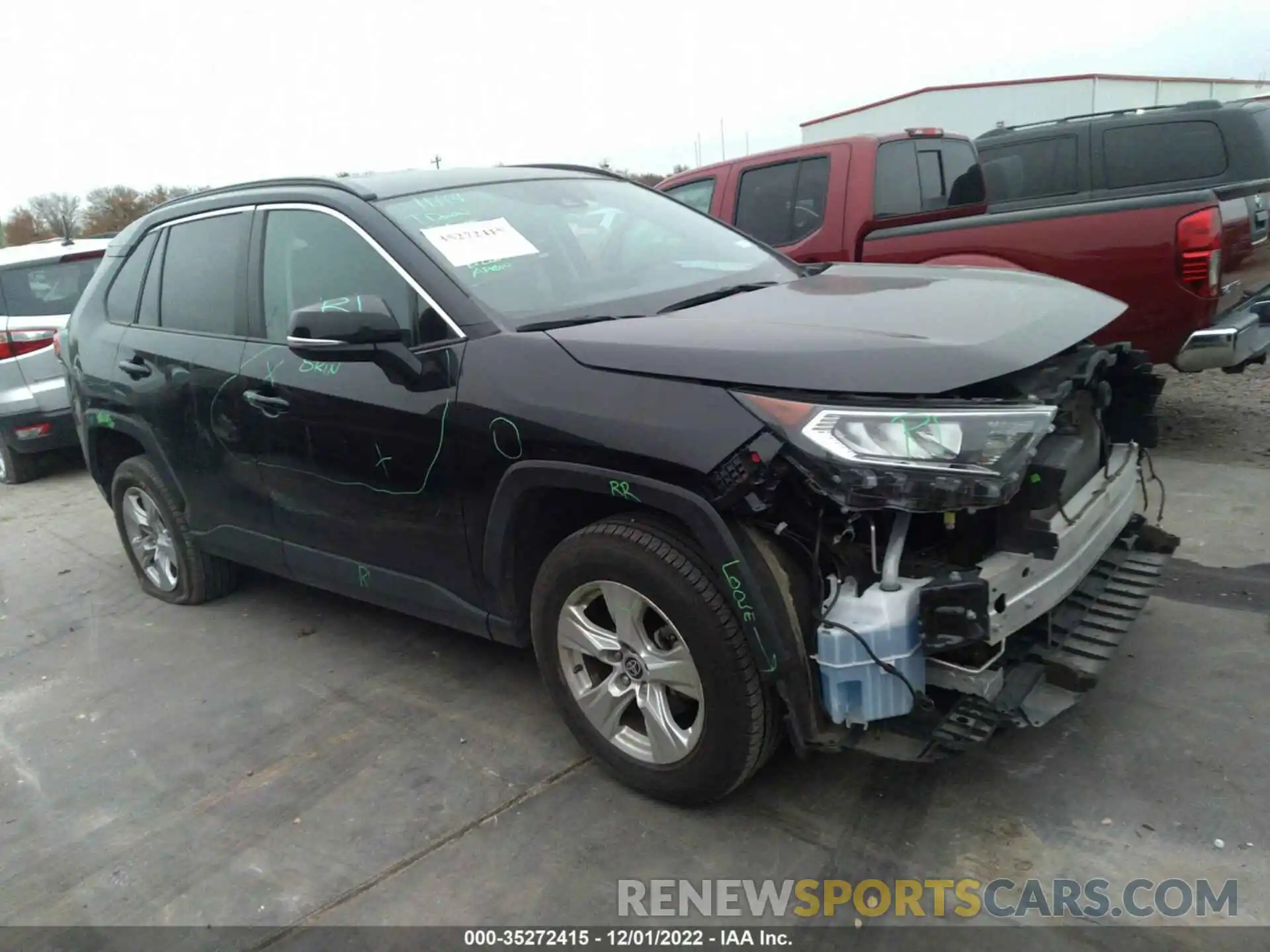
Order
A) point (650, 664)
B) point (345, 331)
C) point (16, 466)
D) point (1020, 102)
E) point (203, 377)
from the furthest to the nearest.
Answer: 1. point (1020, 102)
2. point (16, 466)
3. point (203, 377)
4. point (345, 331)
5. point (650, 664)

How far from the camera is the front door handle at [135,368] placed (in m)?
4.48

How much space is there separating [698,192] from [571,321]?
471 cm

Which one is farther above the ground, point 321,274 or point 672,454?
point 321,274

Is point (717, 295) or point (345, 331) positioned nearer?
point (345, 331)

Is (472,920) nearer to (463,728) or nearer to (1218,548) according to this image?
(463,728)

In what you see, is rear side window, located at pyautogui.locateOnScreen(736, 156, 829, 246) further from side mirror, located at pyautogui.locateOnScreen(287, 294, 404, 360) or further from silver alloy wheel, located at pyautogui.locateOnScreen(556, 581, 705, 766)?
silver alloy wheel, located at pyautogui.locateOnScreen(556, 581, 705, 766)

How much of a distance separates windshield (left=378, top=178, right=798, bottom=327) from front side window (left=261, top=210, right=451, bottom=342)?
0.16 metres

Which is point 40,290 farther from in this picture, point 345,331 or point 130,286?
point 345,331

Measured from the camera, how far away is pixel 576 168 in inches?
169

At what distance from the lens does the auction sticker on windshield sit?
330 cm

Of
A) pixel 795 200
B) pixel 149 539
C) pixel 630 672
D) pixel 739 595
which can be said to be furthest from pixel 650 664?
→ pixel 795 200

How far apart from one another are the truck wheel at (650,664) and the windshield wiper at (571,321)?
66 cm

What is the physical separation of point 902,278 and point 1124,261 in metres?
2.59

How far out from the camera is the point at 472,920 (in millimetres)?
2580
